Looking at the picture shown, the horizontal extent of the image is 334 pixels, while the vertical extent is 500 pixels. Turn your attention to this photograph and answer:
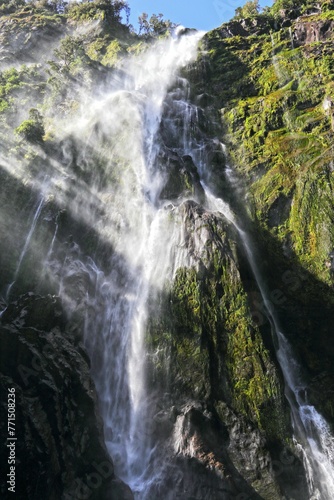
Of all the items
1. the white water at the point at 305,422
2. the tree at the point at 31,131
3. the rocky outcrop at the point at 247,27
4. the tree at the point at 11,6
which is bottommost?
the white water at the point at 305,422

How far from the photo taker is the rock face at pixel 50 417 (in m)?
10.6

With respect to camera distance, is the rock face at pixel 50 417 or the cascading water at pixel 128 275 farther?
the cascading water at pixel 128 275

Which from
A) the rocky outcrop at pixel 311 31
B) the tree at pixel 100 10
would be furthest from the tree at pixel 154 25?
the rocky outcrop at pixel 311 31

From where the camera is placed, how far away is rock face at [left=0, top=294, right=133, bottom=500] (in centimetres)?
1061

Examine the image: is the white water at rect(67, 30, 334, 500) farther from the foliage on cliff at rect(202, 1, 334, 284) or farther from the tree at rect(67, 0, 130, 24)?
the tree at rect(67, 0, 130, 24)

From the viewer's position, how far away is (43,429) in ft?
37.6

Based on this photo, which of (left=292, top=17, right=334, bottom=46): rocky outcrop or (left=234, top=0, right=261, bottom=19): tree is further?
(left=234, top=0, right=261, bottom=19): tree

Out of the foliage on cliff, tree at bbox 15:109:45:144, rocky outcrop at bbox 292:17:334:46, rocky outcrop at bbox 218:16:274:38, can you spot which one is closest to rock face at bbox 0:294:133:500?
the foliage on cliff

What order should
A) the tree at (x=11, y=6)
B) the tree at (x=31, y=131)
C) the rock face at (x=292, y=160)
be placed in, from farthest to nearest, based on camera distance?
the tree at (x=11, y=6) → the tree at (x=31, y=131) → the rock face at (x=292, y=160)

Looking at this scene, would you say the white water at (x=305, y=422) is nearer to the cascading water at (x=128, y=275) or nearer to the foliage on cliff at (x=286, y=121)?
the foliage on cliff at (x=286, y=121)

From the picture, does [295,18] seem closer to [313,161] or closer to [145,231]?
[313,161]

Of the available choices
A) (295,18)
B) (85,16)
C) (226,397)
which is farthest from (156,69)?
(226,397)

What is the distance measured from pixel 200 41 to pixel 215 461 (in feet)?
105

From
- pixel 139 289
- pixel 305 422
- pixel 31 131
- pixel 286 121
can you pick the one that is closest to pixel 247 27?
pixel 286 121
